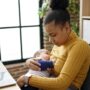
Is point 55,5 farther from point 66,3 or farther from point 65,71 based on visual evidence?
point 65,71

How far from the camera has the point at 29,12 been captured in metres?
3.08

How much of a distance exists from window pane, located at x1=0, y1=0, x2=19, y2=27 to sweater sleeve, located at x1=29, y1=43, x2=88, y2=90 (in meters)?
1.88

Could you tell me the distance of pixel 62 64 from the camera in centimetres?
134

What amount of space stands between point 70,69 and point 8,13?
6.53ft

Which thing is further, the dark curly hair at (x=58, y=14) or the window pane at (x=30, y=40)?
the window pane at (x=30, y=40)

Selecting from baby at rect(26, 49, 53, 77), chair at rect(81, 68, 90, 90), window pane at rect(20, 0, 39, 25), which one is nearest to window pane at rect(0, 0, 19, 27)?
window pane at rect(20, 0, 39, 25)

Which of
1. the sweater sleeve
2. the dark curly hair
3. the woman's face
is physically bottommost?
the sweater sleeve

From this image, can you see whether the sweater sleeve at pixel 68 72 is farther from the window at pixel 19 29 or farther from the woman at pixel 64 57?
the window at pixel 19 29

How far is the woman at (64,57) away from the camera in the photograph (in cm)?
122

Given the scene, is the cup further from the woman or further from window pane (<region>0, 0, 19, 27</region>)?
window pane (<region>0, 0, 19, 27</region>)

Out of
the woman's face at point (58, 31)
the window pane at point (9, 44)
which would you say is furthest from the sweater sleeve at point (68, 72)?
the window pane at point (9, 44)

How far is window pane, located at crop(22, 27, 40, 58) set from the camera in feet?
10.2

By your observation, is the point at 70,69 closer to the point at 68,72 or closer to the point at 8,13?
the point at 68,72

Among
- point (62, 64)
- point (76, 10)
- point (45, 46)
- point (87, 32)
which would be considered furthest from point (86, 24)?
point (62, 64)
